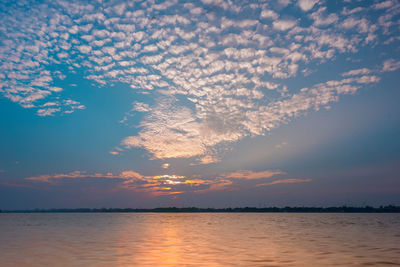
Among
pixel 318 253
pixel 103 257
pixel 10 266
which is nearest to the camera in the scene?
pixel 10 266

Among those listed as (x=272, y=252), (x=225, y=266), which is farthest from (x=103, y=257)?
(x=272, y=252)

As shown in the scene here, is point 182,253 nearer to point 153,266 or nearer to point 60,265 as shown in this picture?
point 153,266

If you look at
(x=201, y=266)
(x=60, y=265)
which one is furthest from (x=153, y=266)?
(x=60, y=265)

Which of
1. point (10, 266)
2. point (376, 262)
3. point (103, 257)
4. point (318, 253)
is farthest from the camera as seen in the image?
point (318, 253)

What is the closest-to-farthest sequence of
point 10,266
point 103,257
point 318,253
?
point 10,266
point 103,257
point 318,253

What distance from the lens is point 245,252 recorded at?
27.6 meters

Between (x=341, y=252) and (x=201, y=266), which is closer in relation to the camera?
(x=201, y=266)

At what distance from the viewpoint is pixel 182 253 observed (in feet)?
89.9

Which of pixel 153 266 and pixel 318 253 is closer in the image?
pixel 153 266

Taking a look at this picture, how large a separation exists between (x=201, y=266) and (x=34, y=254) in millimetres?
15956

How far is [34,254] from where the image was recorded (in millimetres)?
26250

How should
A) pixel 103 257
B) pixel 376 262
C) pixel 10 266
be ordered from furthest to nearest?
pixel 103 257 → pixel 376 262 → pixel 10 266

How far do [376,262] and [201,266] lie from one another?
1394cm

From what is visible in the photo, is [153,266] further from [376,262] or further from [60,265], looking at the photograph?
[376,262]
